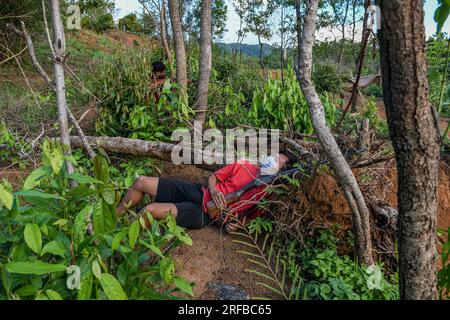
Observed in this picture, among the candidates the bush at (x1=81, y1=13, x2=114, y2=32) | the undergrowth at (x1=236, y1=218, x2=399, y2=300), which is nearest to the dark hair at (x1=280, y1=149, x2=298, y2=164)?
the undergrowth at (x1=236, y1=218, x2=399, y2=300)

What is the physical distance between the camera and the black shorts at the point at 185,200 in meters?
2.90

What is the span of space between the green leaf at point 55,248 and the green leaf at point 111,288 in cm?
18

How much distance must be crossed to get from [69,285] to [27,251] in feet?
0.75

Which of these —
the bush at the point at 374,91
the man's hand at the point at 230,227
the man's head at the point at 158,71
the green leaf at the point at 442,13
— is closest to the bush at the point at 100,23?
the bush at the point at 374,91

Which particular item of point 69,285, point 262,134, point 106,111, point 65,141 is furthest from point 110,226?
point 106,111

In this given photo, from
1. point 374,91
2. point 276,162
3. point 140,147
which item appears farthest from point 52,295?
point 374,91

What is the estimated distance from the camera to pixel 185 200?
3129 millimetres

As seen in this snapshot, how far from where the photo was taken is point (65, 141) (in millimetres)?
1823

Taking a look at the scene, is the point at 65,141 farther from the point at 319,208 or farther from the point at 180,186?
the point at 319,208

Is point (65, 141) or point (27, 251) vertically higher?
point (65, 141)

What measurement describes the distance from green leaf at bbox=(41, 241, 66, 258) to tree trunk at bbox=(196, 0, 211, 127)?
2.97 m

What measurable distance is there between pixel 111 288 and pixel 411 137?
1032mm

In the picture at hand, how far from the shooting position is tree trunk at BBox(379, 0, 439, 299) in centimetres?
101

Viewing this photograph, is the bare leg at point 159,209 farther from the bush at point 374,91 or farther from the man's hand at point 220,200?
the bush at point 374,91
